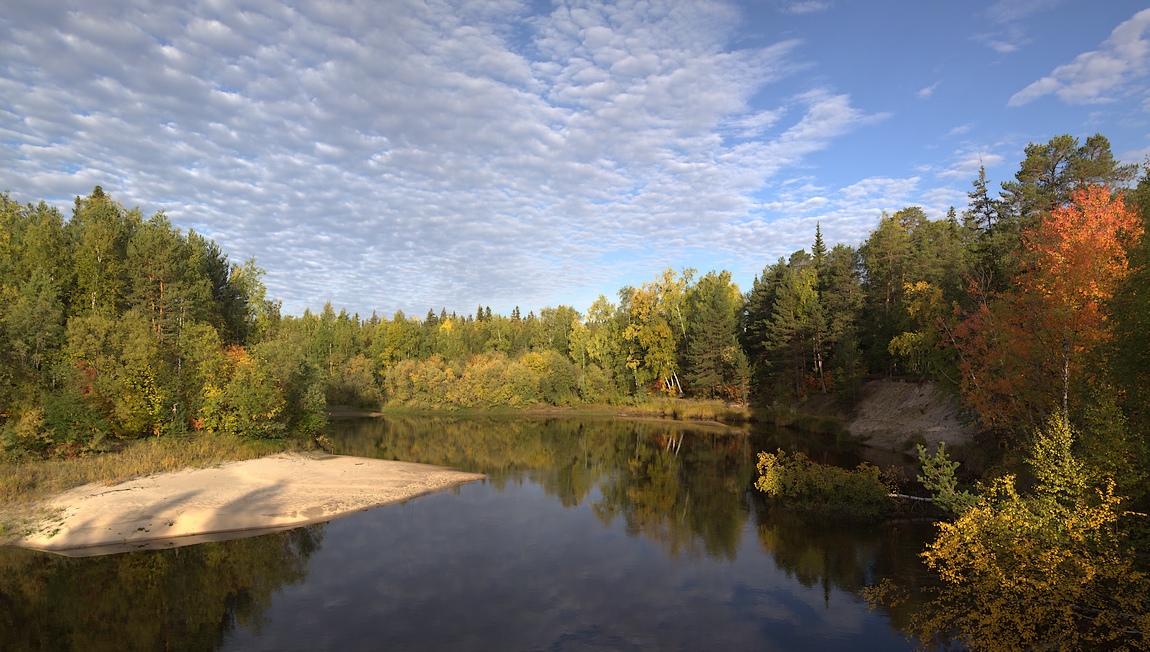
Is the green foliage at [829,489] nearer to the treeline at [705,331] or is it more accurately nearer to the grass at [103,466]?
the treeline at [705,331]

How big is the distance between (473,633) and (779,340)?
49793 millimetres

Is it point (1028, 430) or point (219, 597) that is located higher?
point (1028, 430)

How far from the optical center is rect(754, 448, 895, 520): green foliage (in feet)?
77.0

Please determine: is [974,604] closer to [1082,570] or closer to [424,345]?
[1082,570]

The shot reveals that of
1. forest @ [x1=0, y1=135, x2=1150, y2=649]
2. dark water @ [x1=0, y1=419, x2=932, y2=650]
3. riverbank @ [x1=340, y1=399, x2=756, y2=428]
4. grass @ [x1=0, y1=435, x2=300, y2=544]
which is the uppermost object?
forest @ [x1=0, y1=135, x2=1150, y2=649]

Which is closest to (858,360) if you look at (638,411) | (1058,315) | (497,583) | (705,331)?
(705,331)

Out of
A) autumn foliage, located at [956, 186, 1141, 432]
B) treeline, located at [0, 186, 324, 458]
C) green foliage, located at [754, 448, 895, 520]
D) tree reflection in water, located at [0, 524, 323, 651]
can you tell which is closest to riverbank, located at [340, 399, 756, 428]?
green foliage, located at [754, 448, 895, 520]

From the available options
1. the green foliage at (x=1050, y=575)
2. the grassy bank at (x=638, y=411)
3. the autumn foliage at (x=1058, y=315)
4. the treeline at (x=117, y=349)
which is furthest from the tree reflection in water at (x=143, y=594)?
the grassy bank at (x=638, y=411)

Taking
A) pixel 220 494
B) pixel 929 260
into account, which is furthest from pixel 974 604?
pixel 929 260

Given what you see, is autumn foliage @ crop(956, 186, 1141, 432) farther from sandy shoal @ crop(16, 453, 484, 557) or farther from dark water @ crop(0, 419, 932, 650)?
sandy shoal @ crop(16, 453, 484, 557)

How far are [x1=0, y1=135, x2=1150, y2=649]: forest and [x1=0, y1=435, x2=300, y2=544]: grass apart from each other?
4.79 ft

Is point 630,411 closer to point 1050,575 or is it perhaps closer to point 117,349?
point 117,349

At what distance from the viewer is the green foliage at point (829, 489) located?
23.5 m

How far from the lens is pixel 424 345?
101500 millimetres
